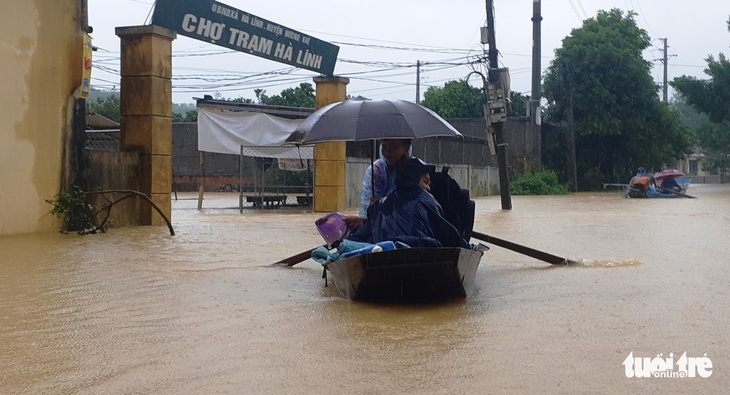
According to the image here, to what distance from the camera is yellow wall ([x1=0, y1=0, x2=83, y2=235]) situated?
11.1 m

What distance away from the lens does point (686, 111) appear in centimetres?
11312

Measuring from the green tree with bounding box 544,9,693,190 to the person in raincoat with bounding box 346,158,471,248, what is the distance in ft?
111

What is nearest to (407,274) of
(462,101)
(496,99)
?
(496,99)

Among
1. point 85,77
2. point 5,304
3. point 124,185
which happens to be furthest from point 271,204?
point 5,304

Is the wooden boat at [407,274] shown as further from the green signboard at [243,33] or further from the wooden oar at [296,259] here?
the green signboard at [243,33]

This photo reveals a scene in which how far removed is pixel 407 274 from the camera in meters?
6.10

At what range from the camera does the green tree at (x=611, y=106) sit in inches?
1528

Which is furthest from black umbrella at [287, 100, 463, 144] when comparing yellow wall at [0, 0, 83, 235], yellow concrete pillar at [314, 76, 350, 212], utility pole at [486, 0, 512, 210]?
utility pole at [486, 0, 512, 210]

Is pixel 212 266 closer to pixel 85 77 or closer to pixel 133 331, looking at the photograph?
pixel 133 331

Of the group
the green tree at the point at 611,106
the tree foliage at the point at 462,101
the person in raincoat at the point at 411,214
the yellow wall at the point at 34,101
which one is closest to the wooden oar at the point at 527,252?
the person in raincoat at the point at 411,214

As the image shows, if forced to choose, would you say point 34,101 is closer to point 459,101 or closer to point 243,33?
point 243,33

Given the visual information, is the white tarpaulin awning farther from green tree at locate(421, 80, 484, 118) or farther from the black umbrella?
green tree at locate(421, 80, 484, 118)

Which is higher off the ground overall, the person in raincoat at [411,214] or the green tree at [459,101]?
the green tree at [459,101]

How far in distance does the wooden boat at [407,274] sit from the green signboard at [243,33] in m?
9.24
